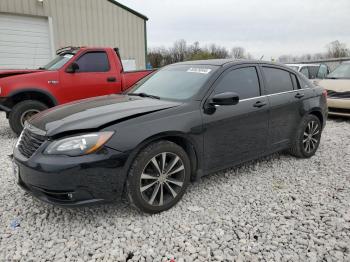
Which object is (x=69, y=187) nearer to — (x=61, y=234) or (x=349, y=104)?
(x=61, y=234)

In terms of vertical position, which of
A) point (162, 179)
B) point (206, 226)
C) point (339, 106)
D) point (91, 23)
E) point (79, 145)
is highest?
point (91, 23)

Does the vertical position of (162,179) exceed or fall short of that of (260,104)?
it falls short

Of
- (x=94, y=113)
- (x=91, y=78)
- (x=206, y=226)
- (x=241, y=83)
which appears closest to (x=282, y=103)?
(x=241, y=83)

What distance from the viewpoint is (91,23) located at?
504 inches

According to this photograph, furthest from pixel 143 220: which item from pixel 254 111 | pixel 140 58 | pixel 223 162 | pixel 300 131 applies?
pixel 140 58

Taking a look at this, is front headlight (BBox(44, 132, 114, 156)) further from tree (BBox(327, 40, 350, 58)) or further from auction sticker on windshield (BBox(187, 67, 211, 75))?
tree (BBox(327, 40, 350, 58))

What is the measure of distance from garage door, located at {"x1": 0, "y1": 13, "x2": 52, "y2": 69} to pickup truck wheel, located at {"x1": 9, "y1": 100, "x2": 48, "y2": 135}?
6.77 meters

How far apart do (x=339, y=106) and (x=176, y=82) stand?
18.8ft

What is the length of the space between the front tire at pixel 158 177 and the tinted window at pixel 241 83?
0.97m

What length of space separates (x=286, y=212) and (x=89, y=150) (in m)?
2.07

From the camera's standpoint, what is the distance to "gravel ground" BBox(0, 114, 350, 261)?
96.8 inches

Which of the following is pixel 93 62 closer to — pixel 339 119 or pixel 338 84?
pixel 338 84

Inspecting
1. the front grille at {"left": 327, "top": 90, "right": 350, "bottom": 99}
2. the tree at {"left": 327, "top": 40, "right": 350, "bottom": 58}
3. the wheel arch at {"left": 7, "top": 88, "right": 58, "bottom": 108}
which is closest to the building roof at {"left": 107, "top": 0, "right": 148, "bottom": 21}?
the wheel arch at {"left": 7, "top": 88, "right": 58, "bottom": 108}

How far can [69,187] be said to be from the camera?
2555 millimetres
